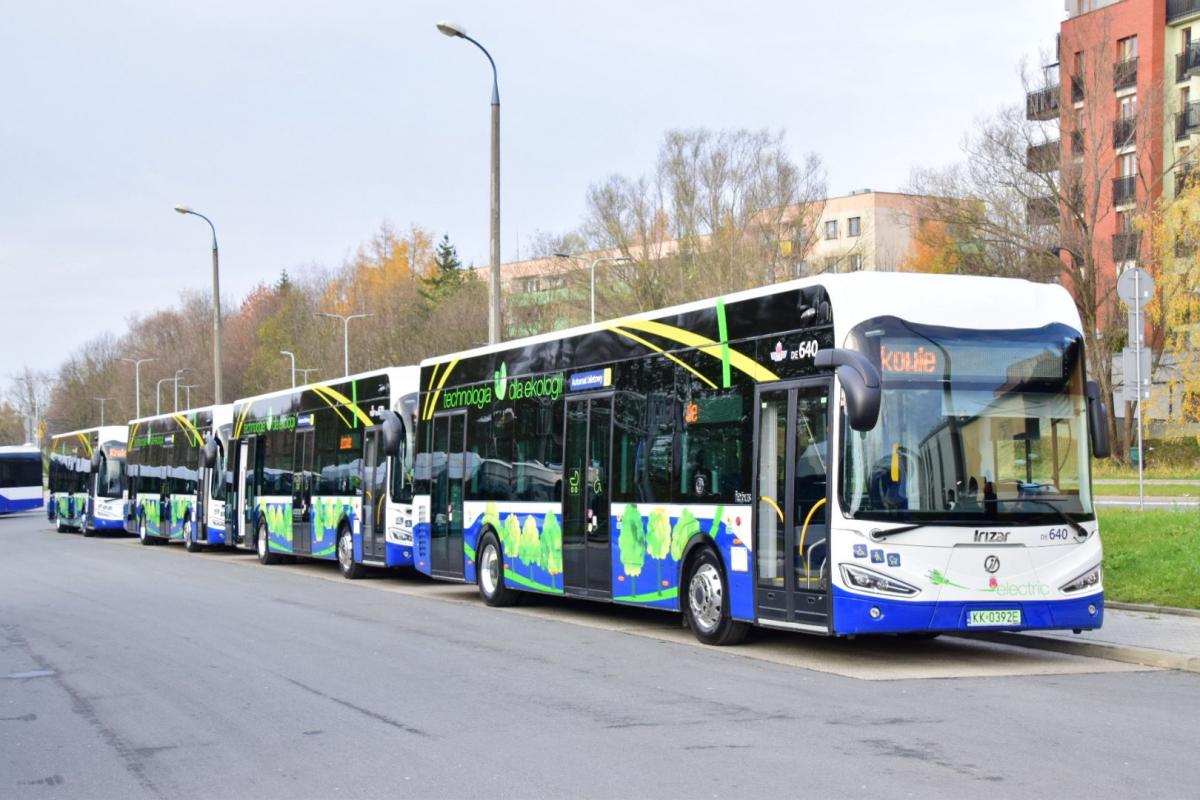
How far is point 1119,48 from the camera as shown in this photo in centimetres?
6203

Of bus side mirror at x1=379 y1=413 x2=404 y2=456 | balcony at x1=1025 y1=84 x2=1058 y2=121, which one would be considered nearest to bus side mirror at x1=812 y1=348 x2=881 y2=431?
bus side mirror at x1=379 y1=413 x2=404 y2=456

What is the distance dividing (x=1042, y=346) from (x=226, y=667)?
7.61 meters

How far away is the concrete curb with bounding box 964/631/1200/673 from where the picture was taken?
12.6 m

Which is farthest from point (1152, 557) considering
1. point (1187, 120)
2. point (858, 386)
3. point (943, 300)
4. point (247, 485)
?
point (1187, 120)

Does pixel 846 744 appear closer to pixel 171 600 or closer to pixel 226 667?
pixel 226 667

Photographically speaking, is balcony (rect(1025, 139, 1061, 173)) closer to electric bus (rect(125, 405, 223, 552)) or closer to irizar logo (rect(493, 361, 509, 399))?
electric bus (rect(125, 405, 223, 552))

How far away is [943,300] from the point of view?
42.6ft

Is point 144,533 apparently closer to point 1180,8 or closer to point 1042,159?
point 1042,159

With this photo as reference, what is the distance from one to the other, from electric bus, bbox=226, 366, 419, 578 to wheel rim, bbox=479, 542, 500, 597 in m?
3.45

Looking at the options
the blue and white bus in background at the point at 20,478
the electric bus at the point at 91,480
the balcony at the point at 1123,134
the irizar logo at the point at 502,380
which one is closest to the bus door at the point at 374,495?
the irizar logo at the point at 502,380

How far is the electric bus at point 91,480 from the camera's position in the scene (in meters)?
46.1

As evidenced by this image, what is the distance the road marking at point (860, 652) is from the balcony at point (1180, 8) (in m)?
50.3

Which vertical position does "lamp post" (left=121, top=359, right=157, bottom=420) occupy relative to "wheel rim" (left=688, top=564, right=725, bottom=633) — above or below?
above

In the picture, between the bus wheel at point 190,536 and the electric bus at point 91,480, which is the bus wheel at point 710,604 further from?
the electric bus at point 91,480
